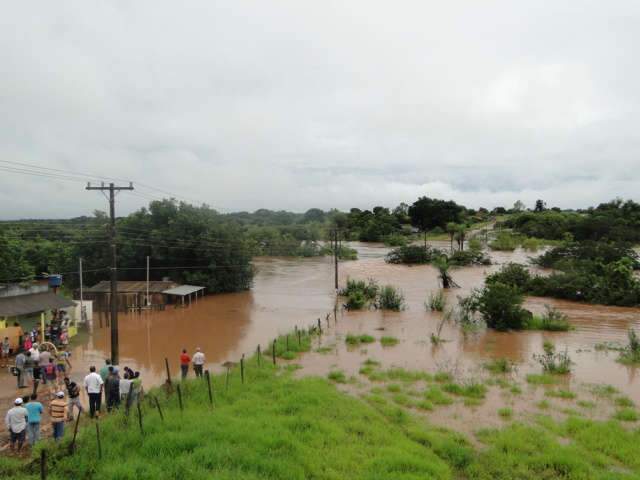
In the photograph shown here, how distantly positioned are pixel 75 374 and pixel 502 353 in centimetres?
1641

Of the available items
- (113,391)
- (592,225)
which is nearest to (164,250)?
(113,391)

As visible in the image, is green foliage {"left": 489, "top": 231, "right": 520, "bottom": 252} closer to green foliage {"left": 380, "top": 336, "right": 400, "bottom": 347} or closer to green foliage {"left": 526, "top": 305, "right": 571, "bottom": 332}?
green foliage {"left": 526, "top": 305, "right": 571, "bottom": 332}

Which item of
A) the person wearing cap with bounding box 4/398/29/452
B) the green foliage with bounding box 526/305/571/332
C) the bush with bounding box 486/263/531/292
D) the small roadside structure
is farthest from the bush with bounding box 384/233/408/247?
the person wearing cap with bounding box 4/398/29/452

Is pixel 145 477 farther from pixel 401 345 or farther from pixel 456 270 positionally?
pixel 456 270

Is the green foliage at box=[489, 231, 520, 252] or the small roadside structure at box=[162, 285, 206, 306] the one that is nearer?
the small roadside structure at box=[162, 285, 206, 306]

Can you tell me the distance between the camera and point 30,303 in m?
18.5

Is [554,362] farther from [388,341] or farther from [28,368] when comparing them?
[28,368]

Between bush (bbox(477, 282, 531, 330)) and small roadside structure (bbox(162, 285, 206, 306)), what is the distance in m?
Answer: 18.7

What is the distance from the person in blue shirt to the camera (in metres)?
9.29

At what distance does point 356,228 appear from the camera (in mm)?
98812

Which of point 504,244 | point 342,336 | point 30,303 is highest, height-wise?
point 504,244

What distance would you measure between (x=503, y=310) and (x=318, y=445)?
16287mm

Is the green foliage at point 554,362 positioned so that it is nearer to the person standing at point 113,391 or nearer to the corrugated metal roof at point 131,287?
the person standing at point 113,391

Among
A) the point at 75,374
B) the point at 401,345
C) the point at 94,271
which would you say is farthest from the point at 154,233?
the point at 401,345
